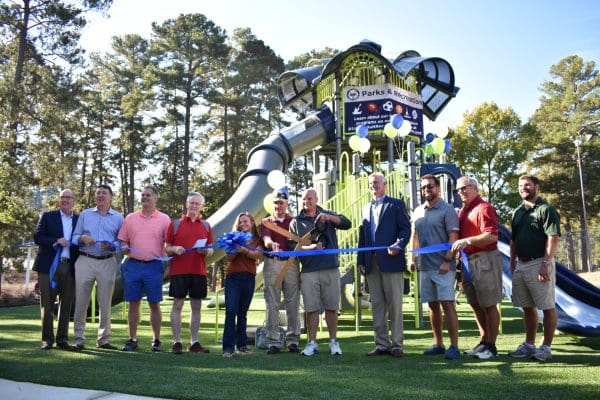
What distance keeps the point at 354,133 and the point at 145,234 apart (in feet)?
30.8

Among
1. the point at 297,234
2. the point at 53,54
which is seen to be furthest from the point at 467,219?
the point at 53,54

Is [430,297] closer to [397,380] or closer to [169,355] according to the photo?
[397,380]

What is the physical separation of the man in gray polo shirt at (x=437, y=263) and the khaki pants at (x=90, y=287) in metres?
3.29

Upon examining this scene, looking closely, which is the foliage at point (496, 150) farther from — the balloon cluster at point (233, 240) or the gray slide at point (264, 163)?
the balloon cluster at point (233, 240)

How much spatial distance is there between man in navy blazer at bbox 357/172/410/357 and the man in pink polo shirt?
2180mm

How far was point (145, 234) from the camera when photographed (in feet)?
18.3

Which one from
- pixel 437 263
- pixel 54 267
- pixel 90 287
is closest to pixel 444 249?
pixel 437 263

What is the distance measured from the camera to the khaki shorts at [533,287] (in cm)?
465

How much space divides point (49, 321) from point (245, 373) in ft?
8.60

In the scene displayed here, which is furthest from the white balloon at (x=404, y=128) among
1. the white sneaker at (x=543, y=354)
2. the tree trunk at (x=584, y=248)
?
the tree trunk at (x=584, y=248)

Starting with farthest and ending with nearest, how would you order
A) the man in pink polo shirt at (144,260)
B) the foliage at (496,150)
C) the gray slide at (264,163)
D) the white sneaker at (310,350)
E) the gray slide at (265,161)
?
1. the foliage at (496,150)
2. the gray slide at (265,161)
3. the gray slide at (264,163)
4. the man in pink polo shirt at (144,260)
5. the white sneaker at (310,350)

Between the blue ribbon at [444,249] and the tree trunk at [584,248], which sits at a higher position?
the tree trunk at [584,248]

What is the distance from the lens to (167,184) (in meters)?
35.4

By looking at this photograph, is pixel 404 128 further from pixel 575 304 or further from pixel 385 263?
pixel 385 263
